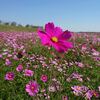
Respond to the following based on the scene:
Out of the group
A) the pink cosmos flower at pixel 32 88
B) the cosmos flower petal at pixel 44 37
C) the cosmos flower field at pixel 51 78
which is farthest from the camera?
the pink cosmos flower at pixel 32 88

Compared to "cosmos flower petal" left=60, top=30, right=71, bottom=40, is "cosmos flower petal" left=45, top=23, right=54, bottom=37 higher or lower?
higher

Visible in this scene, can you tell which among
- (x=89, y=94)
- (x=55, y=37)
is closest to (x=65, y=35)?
(x=55, y=37)

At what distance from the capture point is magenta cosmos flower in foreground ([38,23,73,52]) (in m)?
2.14

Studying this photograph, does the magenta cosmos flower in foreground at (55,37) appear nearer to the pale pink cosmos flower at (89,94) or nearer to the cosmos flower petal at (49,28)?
the cosmos flower petal at (49,28)

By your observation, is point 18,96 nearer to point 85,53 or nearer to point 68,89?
point 68,89

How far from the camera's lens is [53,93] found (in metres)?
4.23

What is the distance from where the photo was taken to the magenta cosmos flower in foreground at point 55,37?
214cm

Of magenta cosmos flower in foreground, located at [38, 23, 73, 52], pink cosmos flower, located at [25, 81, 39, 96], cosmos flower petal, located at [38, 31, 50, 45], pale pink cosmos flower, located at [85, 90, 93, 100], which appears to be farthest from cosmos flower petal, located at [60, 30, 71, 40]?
pale pink cosmos flower, located at [85, 90, 93, 100]

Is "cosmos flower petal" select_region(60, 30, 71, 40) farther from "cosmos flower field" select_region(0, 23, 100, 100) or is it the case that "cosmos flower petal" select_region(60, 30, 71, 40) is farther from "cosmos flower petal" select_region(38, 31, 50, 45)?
"cosmos flower petal" select_region(38, 31, 50, 45)

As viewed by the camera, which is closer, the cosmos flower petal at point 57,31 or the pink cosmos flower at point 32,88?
the cosmos flower petal at point 57,31

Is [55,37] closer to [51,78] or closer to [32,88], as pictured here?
[51,78]

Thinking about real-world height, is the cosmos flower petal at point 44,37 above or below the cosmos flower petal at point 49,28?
below

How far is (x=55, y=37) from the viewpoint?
2297mm

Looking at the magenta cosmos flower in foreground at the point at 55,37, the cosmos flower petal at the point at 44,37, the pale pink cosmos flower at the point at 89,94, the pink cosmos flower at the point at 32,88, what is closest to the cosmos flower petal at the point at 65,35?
the magenta cosmos flower in foreground at the point at 55,37
